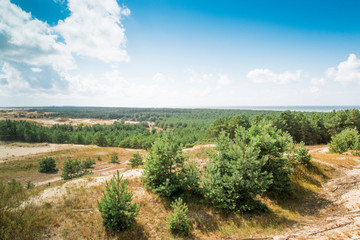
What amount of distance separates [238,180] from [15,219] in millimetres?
13874

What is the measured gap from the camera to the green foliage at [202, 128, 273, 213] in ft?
39.4

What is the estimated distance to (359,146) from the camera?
24828 mm

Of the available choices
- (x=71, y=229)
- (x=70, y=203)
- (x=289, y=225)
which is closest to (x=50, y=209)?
(x=70, y=203)

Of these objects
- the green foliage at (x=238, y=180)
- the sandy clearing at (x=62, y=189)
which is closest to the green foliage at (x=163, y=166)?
the green foliage at (x=238, y=180)

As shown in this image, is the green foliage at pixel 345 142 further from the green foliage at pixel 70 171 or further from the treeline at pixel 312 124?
the green foliage at pixel 70 171

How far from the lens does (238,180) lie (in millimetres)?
11859

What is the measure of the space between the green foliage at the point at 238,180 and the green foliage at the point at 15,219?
1137 centimetres

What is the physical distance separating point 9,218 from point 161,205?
30.6 feet

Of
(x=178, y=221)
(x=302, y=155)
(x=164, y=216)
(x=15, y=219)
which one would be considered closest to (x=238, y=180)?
(x=178, y=221)

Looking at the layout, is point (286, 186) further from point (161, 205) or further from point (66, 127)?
point (66, 127)

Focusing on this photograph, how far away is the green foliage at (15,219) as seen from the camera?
23.3 feet

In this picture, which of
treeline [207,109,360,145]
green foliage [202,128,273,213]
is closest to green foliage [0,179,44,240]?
green foliage [202,128,273,213]

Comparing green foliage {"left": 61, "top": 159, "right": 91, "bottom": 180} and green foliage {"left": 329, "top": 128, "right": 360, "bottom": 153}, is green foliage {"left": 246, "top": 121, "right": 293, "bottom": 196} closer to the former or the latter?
green foliage {"left": 329, "top": 128, "right": 360, "bottom": 153}

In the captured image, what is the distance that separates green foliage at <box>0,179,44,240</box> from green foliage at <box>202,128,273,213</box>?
11374 millimetres
